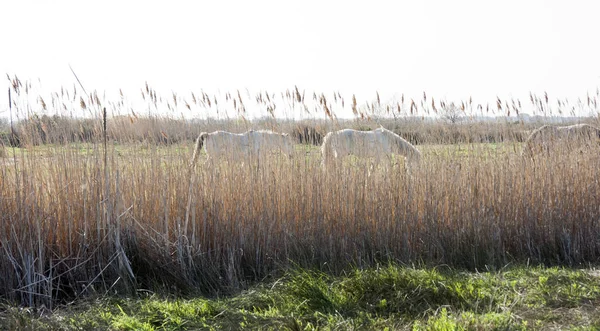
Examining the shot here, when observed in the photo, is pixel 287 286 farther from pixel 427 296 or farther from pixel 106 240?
pixel 106 240

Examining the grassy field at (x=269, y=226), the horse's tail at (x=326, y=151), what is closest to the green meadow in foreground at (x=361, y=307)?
the grassy field at (x=269, y=226)

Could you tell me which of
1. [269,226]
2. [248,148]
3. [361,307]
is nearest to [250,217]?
[269,226]

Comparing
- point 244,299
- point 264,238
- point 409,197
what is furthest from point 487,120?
point 244,299

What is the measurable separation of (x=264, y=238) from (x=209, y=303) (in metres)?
1.01

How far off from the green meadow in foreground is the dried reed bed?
0.35 m

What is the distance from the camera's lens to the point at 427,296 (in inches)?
154

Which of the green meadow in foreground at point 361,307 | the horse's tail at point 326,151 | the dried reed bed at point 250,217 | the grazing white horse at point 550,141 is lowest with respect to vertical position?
the green meadow in foreground at point 361,307

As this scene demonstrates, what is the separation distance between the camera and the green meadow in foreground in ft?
11.5

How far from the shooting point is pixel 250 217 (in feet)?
15.7

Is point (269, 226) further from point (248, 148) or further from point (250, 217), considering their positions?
point (248, 148)

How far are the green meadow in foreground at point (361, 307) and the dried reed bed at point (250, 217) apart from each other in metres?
0.35

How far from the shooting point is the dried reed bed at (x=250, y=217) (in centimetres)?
431

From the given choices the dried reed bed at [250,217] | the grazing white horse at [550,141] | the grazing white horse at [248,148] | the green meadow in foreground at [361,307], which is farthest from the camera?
the grazing white horse at [550,141]

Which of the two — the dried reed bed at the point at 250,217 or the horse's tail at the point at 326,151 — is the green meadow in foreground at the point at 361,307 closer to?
the dried reed bed at the point at 250,217
